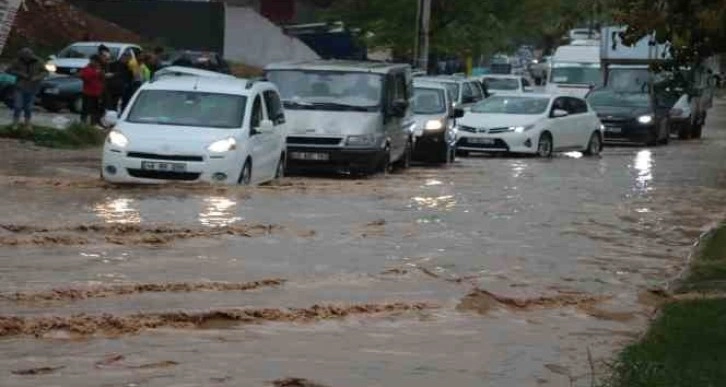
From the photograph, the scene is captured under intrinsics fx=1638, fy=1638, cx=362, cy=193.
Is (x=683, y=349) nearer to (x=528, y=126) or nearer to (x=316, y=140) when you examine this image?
(x=316, y=140)

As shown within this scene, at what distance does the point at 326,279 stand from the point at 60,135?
15.2 meters

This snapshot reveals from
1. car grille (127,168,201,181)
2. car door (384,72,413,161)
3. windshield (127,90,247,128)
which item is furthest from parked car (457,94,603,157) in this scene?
car grille (127,168,201,181)

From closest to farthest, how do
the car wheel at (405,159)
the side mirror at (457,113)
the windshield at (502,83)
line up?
the car wheel at (405,159) → the side mirror at (457,113) → the windshield at (502,83)

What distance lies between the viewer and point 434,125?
29.4m

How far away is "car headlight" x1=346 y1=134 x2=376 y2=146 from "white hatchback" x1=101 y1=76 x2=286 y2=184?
1.85 metres

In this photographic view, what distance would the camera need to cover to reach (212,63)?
44062 mm

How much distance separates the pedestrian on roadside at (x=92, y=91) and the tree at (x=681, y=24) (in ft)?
60.0

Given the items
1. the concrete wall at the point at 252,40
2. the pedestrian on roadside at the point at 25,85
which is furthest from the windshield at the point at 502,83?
the pedestrian on roadside at the point at 25,85

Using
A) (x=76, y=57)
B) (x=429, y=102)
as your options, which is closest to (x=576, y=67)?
(x=76, y=57)

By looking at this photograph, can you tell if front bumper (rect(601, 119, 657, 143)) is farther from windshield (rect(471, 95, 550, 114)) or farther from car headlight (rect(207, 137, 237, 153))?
car headlight (rect(207, 137, 237, 153))

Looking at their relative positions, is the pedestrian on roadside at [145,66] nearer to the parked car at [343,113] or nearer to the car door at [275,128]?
the parked car at [343,113]

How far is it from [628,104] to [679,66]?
27832 millimetres

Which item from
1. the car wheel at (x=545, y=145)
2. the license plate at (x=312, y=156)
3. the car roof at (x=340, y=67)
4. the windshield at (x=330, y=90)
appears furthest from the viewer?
the car wheel at (x=545, y=145)

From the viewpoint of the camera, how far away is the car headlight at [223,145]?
2016 cm
